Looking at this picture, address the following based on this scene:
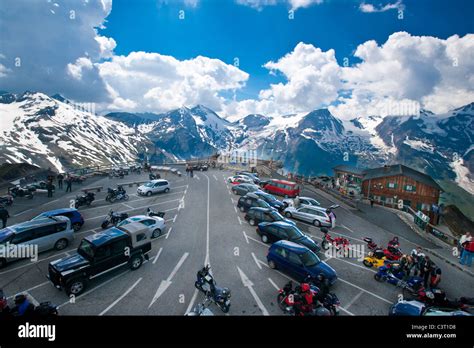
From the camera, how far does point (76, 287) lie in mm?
10594

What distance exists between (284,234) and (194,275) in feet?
21.5

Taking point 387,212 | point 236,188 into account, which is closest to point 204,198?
point 236,188

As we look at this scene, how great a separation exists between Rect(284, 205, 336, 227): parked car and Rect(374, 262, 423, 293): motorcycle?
7302 mm

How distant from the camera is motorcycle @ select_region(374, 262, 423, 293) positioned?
12.2m

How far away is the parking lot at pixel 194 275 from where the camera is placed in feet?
34.1

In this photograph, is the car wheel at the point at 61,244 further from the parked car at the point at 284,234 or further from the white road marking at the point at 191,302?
the parked car at the point at 284,234

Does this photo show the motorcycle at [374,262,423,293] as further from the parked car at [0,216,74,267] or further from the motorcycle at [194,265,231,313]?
the parked car at [0,216,74,267]

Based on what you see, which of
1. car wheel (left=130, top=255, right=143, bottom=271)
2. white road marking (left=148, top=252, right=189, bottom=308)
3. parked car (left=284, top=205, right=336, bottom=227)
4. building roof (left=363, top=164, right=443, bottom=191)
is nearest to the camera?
white road marking (left=148, top=252, right=189, bottom=308)

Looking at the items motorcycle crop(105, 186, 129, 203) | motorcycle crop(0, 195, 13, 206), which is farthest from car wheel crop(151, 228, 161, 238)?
motorcycle crop(0, 195, 13, 206)

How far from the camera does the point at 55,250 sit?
48.5ft

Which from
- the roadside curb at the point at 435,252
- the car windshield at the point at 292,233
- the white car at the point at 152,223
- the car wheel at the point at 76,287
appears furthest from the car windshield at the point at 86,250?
the roadside curb at the point at 435,252

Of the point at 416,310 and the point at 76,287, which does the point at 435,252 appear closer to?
the point at 416,310

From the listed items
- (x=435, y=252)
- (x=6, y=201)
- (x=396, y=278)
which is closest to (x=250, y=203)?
(x=396, y=278)

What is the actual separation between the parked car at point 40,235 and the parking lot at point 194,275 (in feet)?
1.82
